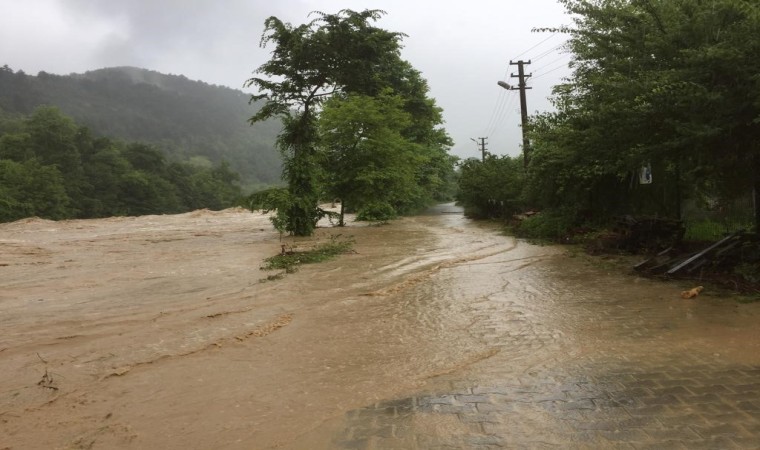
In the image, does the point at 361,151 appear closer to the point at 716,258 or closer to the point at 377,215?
the point at 377,215

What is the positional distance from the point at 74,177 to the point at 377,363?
59.5 meters

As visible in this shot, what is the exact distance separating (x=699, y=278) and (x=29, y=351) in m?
10.5

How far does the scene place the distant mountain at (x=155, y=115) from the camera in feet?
340

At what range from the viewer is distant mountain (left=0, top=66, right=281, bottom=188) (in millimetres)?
103562

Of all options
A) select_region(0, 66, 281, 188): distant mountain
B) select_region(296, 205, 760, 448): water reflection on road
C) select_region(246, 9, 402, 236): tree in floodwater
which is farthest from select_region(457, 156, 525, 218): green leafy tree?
select_region(0, 66, 281, 188): distant mountain

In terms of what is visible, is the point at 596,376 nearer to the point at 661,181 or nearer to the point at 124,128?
the point at 661,181

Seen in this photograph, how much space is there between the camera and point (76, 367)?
17.9 ft

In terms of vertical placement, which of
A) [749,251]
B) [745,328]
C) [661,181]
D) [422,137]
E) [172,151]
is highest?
[172,151]

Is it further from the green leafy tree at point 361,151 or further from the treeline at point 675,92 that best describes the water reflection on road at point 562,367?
the green leafy tree at point 361,151

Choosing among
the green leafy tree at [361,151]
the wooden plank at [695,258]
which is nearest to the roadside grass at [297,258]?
the green leafy tree at [361,151]

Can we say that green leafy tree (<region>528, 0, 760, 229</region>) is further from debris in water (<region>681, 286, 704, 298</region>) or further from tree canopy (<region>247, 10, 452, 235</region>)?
tree canopy (<region>247, 10, 452, 235</region>)

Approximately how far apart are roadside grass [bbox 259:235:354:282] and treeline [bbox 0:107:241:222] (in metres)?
30.2

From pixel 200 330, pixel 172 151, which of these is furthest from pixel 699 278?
pixel 172 151

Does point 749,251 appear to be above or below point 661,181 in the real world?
below
